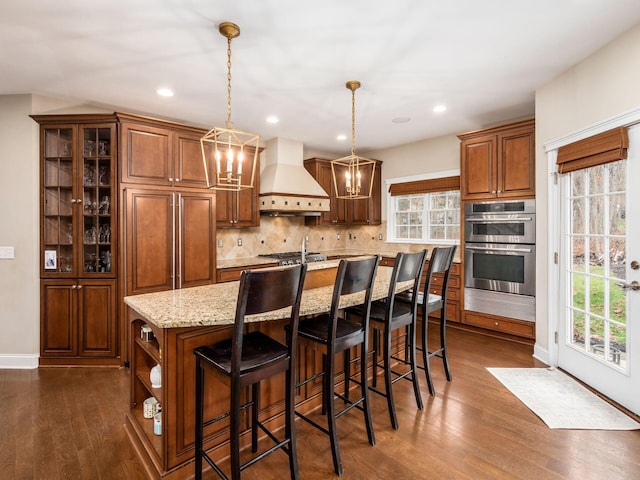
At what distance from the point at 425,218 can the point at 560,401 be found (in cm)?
338

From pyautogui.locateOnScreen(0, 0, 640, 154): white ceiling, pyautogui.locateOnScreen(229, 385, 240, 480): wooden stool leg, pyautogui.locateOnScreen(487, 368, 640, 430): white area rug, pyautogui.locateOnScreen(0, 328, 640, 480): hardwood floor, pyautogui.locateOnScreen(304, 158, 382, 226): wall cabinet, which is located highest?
pyautogui.locateOnScreen(0, 0, 640, 154): white ceiling

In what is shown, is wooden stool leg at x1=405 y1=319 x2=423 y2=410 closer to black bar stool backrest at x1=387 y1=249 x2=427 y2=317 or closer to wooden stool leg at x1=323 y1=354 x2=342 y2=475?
black bar stool backrest at x1=387 y1=249 x2=427 y2=317

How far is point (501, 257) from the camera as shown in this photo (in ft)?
13.5

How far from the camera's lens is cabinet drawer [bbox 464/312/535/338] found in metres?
3.91

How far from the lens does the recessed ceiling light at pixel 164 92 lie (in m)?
3.45

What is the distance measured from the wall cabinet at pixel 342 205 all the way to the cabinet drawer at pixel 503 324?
94.7 inches

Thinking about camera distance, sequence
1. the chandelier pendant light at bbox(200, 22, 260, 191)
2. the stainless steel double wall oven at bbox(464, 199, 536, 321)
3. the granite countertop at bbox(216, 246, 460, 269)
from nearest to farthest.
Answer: the chandelier pendant light at bbox(200, 22, 260, 191), the stainless steel double wall oven at bbox(464, 199, 536, 321), the granite countertop at bbox(216, 246, 460, 269)

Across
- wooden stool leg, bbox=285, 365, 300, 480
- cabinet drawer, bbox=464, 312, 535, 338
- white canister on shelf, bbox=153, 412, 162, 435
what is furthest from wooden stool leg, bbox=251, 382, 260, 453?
cabinet drawer, bbox=464, 312, 535, 338

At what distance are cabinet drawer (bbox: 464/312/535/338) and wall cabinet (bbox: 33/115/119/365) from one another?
4220mm

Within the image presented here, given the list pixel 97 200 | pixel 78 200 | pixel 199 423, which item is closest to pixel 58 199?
pixel 78 200

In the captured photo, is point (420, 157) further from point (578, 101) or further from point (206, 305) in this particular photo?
point (206, 305)

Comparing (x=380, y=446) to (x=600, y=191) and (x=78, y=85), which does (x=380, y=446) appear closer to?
(x=600, y=191)

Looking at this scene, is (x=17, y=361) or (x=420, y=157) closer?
(x=17, y=361)

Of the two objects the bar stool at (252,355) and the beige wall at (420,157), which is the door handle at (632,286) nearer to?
the bar stool at (252,355)
